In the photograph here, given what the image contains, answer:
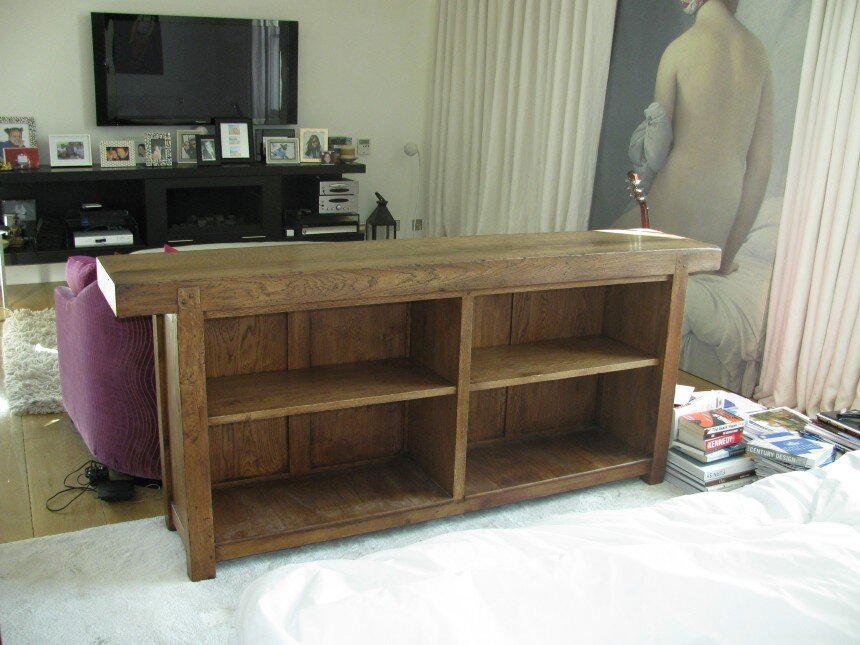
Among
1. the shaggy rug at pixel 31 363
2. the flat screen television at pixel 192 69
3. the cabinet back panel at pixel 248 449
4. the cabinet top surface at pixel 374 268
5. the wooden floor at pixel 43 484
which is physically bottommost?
the wooden floor at pixel 43 484

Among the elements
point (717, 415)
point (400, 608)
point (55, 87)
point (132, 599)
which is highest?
point (55, 87)

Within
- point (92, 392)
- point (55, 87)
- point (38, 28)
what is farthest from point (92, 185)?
point (92, 392)

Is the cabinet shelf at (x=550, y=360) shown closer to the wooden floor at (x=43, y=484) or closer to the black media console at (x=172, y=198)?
the wooden floor at (x=43, y=484)

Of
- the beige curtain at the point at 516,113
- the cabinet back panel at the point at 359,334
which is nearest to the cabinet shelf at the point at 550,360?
the cabinet back panel at the point at 359,334

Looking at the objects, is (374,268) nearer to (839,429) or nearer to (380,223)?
A: (839,429)

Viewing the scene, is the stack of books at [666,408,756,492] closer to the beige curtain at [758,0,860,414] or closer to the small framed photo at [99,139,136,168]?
the beige curtain at [758,0,860,414]

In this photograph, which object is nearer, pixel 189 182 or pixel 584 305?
pixel 584 305

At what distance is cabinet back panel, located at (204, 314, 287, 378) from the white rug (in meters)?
0.54

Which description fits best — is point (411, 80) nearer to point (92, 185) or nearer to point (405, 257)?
point (92, 185)

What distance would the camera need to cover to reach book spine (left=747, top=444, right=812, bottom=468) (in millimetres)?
2629

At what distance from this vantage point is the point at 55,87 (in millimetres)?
5406

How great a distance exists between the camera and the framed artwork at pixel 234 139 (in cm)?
575

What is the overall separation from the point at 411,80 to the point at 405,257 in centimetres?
438

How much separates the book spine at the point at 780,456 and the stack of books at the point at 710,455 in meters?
0.07
